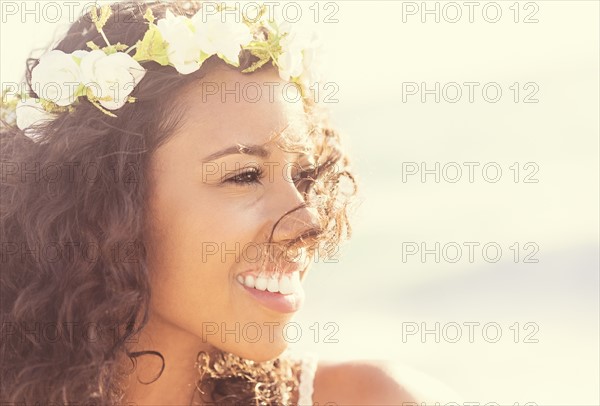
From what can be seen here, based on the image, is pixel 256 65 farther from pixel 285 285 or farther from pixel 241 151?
pixel 285 285

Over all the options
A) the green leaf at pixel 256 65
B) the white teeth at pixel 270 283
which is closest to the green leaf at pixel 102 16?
the green leaf at pixel 256 65

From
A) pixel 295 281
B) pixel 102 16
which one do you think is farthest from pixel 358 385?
pixel 102 16

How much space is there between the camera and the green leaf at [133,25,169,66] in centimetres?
316

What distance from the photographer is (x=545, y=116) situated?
38.6ft

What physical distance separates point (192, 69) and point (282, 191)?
505 millimetres

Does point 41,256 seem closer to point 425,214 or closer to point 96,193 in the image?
point 96,193

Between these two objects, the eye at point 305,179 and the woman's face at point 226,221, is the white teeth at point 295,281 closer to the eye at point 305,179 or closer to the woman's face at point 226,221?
the woman's face at point 226,221

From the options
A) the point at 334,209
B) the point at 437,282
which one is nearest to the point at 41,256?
the point at 334,209

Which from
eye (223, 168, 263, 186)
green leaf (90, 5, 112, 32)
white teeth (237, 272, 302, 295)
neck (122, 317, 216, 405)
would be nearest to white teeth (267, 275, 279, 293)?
white teeth (237, 272, 302, 295)

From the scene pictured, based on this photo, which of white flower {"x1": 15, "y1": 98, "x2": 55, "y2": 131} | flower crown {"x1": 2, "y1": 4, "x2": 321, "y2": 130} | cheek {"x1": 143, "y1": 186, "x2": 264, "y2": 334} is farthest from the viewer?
white flower {"x1": 15, "y1": 98, "x2": 55, "y2": 131}

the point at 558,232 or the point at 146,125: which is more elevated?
the point at 558,232

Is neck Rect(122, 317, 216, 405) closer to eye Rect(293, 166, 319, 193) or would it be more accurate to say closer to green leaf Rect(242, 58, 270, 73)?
eye Rect(293, 166, 319, 193)

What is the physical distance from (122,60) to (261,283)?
0.86 meters

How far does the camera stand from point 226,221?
3018 millimetres
